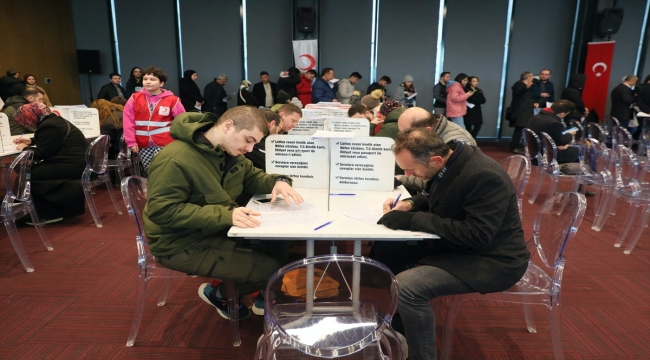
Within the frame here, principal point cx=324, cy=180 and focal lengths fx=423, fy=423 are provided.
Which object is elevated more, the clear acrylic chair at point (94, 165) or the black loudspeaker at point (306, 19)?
the black loudspeaker at point (306, 19)

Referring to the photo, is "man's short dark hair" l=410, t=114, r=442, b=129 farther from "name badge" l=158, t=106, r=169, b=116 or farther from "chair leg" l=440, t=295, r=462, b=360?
"name badge" l=158, t=106, r=169, b=116

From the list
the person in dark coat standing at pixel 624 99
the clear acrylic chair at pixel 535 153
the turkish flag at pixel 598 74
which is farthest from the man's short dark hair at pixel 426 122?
the turkish flag at pixel 598 74

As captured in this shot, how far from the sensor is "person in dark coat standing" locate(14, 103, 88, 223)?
11.1 ft

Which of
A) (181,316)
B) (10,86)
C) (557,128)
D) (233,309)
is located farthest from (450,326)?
(10,86)

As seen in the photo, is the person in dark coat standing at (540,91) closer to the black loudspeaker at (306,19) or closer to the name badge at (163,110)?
the black loudspeaker at (306,19)

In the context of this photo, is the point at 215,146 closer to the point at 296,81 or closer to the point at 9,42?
the point at 296,81

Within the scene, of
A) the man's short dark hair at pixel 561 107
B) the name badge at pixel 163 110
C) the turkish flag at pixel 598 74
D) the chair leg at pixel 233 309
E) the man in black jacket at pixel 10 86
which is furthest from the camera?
the turkish flag at pixel 598 74

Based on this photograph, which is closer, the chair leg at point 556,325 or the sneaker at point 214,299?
the chair leg at point 556,325

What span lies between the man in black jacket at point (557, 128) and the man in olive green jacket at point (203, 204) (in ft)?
11.5

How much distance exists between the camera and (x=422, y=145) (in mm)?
1621

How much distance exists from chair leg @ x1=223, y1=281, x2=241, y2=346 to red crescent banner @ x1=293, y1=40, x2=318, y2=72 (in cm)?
718

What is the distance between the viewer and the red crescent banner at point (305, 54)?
8414 millimetres

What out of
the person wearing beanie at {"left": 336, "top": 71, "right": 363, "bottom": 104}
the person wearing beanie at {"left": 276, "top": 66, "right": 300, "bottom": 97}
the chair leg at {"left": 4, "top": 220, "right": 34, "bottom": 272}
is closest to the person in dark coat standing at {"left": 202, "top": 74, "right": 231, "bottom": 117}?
the person wearing beanie at {"left": 276, "top": 66, "right": 300, "bottom": 97}

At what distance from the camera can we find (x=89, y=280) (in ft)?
8.77
